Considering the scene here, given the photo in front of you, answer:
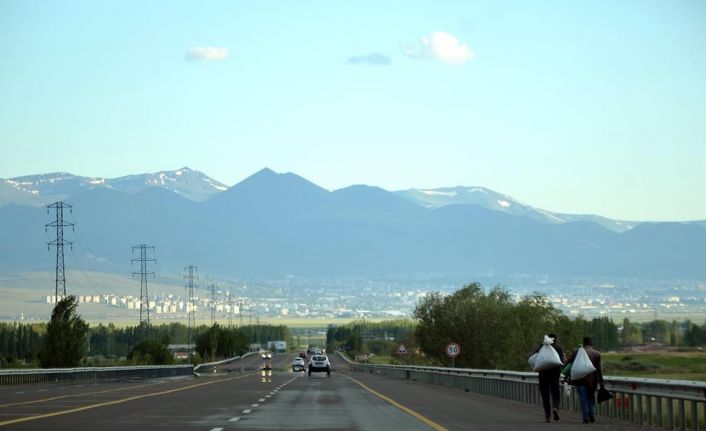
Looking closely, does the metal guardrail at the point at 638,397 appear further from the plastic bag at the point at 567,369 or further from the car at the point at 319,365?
the car at the point at 319,365

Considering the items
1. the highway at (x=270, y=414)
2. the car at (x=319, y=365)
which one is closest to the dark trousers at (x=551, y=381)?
the highway at (x=270, y=414)

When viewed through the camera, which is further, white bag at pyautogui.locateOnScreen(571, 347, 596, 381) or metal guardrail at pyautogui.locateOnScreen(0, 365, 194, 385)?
metal guardrail at pyautogui.locateOnScreen(0, 365, 194, 385)

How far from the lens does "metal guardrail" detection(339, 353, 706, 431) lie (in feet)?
90.3

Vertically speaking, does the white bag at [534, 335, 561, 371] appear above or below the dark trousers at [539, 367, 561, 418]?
above

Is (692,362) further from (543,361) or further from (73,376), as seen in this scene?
(543,361)

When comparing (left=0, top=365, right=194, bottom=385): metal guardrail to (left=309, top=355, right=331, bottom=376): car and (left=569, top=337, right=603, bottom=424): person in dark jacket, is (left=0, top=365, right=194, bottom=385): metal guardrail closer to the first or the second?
(left=309, top=355, right=331, bottom=376): car

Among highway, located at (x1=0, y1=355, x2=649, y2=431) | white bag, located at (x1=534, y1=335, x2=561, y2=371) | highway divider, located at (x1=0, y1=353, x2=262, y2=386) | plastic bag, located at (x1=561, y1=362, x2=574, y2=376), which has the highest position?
white bag, located at (x1=534, y1=335, x2=561, y2=371)

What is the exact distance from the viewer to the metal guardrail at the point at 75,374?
2648 inches

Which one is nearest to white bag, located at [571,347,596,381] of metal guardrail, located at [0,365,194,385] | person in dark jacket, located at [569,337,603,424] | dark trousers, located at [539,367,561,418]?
person in dark jacket, located at [569,337,603,424]

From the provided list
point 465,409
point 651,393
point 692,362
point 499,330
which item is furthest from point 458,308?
point 651,393

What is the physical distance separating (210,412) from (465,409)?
779 cm

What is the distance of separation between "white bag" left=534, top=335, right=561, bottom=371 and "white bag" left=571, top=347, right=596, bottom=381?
1.27 m

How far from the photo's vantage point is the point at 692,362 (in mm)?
138375

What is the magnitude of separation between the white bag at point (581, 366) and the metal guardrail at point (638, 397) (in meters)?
1.11
